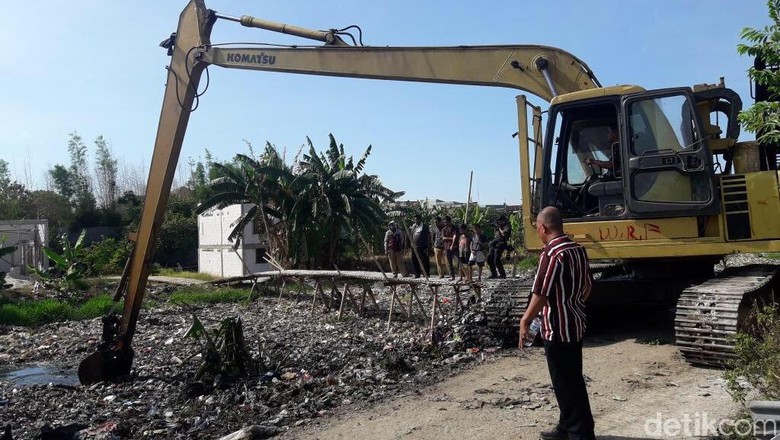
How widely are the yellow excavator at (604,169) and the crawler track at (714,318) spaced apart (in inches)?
0.5

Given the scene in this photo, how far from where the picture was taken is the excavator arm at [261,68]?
784cm

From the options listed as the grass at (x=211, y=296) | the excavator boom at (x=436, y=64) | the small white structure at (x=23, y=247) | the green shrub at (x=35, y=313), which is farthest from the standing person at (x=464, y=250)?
the small white structure at (x=23, y=247)

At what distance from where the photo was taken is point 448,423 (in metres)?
Result: 5.18

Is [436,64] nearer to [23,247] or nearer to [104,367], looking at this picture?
[104,367]

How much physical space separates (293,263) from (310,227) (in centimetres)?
126

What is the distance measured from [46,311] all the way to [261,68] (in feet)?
32.6

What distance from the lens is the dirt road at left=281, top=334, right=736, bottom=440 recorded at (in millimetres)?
4805

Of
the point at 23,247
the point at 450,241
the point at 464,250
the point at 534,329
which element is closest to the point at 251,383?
the point at 534,329

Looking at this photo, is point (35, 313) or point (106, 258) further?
point (106, 258)

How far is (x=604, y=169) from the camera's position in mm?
7305

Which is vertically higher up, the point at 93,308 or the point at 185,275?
the point at 185,275

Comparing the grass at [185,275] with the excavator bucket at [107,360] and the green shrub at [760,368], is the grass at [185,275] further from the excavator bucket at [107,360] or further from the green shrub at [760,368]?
the green shrub at [760,368]

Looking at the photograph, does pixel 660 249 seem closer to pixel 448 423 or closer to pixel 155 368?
pixel 448 423

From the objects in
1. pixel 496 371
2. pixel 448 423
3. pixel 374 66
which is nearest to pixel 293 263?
pixel 374 66
